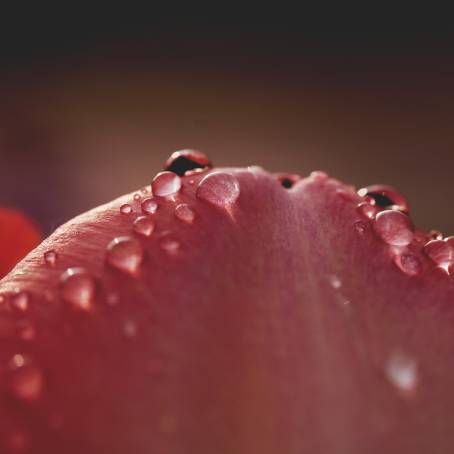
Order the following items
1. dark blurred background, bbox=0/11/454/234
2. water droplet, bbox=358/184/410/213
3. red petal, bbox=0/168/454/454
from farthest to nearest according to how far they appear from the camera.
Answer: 1. dark blurred background, bbox=0/11/454/234
2. water droplet, bbox=358/184/410/213
3. red petal, bbox=0/168/454/454

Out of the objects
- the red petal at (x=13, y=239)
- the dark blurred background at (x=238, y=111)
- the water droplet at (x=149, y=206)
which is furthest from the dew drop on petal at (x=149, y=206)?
the dark blurred background at (x=238, y=111)

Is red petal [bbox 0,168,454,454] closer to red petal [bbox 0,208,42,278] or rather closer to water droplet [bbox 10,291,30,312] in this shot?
water droplet [bbox 10,291,30,312]

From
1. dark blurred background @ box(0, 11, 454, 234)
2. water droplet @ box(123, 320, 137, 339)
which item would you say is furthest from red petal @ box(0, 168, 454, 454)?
dark blurred background @ box(0, 11, 454, 234)

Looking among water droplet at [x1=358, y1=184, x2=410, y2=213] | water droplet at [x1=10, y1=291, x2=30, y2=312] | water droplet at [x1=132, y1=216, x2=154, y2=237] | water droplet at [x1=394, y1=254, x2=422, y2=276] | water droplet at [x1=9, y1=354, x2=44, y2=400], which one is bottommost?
water droplet at [x1=9, y1=354, x2=44, y2=400]

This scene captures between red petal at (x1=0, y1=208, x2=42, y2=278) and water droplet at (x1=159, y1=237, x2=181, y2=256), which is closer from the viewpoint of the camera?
water droplet at (x1=159, y1=237, x2=181, y2=256)

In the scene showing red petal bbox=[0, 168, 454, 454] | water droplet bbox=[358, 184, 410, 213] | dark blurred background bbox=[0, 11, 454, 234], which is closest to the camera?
red petal bbox=[0, 168, 454, 454]

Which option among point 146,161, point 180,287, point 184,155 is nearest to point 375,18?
point 146,161

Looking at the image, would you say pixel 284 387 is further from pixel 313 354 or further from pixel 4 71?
pixel 4 71

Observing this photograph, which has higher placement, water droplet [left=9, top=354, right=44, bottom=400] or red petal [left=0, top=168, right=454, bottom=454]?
red petal [left=0, top=168, right=454, bottom=454]
